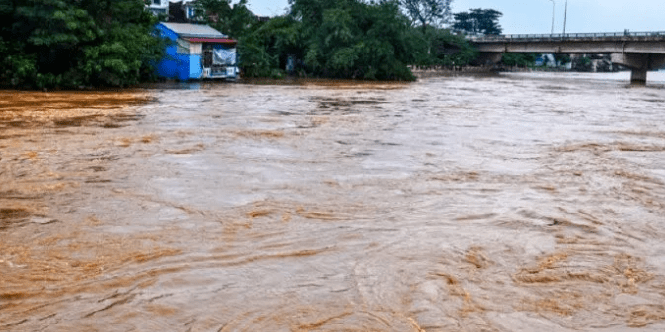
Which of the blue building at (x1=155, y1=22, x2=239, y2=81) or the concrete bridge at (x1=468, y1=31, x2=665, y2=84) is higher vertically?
the concrete bridge at (x1=468, y1=31, x2=665, y2=84)

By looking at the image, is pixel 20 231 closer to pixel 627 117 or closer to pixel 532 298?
pixel 532 298

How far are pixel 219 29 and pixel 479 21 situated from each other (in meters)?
73.1

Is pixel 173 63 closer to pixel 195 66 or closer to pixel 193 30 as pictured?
pixel 195 66

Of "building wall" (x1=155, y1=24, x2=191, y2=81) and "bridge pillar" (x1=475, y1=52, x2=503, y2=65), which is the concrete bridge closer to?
"bridge pillar" (x1=475, y1=52, x2=503, y2=65)

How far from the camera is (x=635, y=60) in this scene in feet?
190

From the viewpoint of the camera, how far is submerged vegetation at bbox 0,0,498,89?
24922mm

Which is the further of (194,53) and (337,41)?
(337,41)

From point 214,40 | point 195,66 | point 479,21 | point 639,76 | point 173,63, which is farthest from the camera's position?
point 479,21

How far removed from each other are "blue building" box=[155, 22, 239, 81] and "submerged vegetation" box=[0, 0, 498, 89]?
1549 mm

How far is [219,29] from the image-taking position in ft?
130

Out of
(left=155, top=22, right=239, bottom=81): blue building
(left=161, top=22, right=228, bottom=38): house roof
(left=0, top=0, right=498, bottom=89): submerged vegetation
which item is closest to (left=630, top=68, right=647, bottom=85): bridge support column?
(left=0, top=0, right=498, bottom=89): submerged vegetation

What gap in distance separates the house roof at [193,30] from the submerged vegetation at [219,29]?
2105 millimetres

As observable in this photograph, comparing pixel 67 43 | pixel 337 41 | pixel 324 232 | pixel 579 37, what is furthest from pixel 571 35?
pixel 324 232

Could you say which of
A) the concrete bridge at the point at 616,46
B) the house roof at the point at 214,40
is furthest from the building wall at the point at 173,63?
the concrete bridge at the point at 616,46
